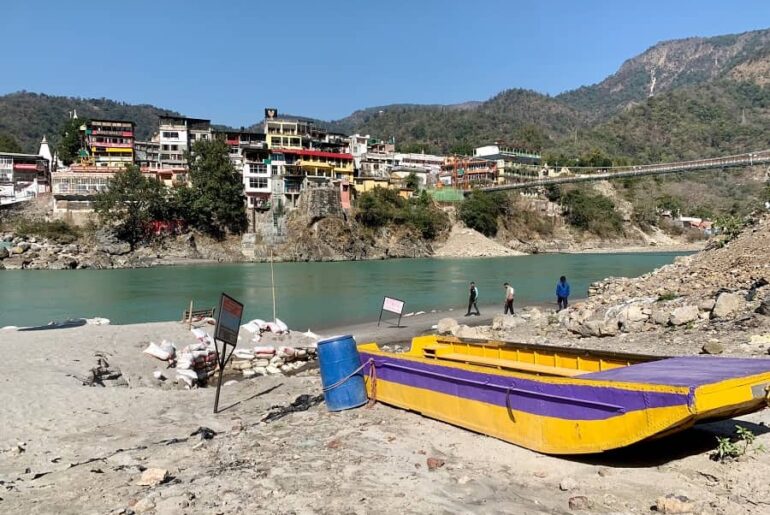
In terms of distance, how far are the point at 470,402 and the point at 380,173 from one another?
282 feet

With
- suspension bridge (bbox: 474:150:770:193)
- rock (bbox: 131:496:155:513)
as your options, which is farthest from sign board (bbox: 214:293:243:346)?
suspension bridge (bbox: 474:150:770:193)

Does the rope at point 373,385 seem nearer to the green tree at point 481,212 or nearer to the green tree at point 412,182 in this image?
the green tree at point 481,212

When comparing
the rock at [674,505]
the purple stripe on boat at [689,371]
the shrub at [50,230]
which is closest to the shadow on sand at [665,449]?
the purple stripe on boat at [689,371]

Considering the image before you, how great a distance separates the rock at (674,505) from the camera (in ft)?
15.1

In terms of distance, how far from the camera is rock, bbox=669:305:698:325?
13.1 meters

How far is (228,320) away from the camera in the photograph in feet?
31.1

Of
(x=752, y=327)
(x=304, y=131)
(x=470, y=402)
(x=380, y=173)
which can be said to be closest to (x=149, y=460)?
(x=470, y=402)

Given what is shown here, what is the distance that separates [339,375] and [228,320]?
2.23m

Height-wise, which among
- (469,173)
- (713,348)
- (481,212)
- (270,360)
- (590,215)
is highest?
(469,173)

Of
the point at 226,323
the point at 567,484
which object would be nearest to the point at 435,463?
the point at 567,484

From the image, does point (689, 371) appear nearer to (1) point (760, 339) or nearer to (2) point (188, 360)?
(1) point (760, 339)

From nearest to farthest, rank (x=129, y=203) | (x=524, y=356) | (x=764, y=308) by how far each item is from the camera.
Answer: (x=524, y=356)
(x=764, y=308)
(x=129, y=203)

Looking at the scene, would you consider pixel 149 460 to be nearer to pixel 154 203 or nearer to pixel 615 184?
pixel 154 203

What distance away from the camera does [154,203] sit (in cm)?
6831
